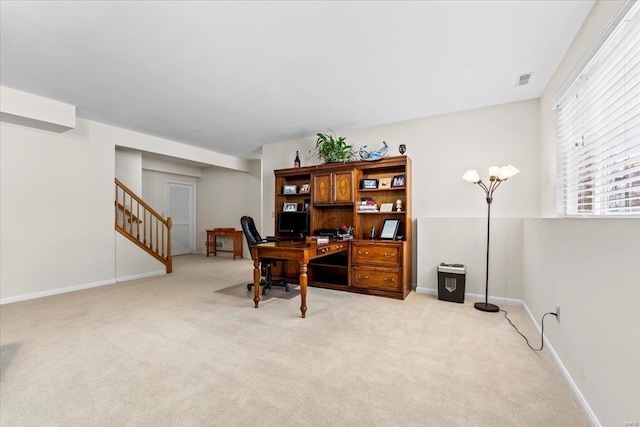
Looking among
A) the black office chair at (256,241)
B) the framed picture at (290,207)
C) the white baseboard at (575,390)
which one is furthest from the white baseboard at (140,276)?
the white baseboard at (575,390)

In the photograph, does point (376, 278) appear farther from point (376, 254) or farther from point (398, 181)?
point (398, 181)

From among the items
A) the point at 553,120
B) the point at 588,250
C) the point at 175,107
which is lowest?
the point at 588,250

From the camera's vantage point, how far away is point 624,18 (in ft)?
5.24

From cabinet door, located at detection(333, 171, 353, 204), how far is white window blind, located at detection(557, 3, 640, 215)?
2.46 m

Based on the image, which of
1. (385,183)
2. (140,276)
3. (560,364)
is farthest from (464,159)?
(140,276)

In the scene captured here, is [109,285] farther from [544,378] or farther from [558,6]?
[558,6]

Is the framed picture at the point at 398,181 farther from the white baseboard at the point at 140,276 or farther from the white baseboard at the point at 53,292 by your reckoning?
the white baseboard at the point at 53,292

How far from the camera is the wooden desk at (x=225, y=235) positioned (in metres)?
7.45

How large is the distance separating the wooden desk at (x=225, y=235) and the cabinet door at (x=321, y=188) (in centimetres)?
372

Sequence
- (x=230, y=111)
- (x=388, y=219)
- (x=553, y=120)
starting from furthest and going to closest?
(x=388, y=219) < (x=230, y=111) < (x=553, y=120)

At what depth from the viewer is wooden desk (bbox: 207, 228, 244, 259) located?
7.45m

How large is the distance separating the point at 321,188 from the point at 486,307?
2.72 meters

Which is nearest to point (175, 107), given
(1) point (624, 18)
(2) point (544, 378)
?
(1) point (624, 18)

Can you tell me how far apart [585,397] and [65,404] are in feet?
9.78
